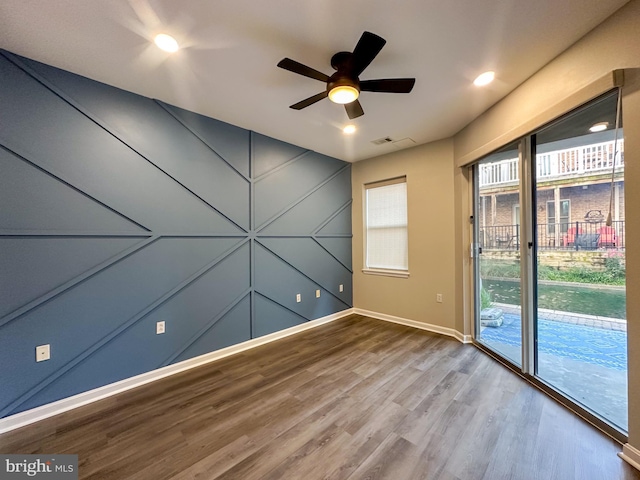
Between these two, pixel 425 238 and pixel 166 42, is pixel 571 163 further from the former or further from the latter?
pixel 166 42

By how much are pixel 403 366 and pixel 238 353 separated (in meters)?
1.89

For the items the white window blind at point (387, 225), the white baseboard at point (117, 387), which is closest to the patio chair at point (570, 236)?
the white window blind at point (387, 225)

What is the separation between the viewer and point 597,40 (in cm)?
174

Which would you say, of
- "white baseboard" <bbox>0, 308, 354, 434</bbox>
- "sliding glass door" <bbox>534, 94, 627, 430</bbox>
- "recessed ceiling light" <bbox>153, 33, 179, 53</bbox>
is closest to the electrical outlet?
"white baseboard" <bbox>0, 308, 354, 434</bbox>

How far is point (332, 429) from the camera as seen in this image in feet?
6.12

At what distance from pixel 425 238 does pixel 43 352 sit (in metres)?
4.22

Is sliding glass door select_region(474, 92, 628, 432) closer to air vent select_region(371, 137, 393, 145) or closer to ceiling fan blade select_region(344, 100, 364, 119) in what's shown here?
air vent select_region(371, 137, 393, 145)

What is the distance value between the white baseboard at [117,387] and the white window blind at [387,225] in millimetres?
2018

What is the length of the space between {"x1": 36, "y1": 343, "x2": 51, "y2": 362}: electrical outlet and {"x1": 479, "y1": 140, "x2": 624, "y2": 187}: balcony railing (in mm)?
4270

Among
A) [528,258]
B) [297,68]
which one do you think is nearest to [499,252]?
[528,258]

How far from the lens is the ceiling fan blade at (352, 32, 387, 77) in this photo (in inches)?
61.0

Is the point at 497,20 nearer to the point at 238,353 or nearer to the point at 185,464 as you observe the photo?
the point at 185,464

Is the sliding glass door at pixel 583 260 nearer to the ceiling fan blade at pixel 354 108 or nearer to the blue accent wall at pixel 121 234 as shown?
the ceiling fan blade at pixel 354 108

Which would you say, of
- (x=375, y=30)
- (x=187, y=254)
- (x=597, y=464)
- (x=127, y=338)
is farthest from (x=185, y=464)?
(x=375, y=30)
